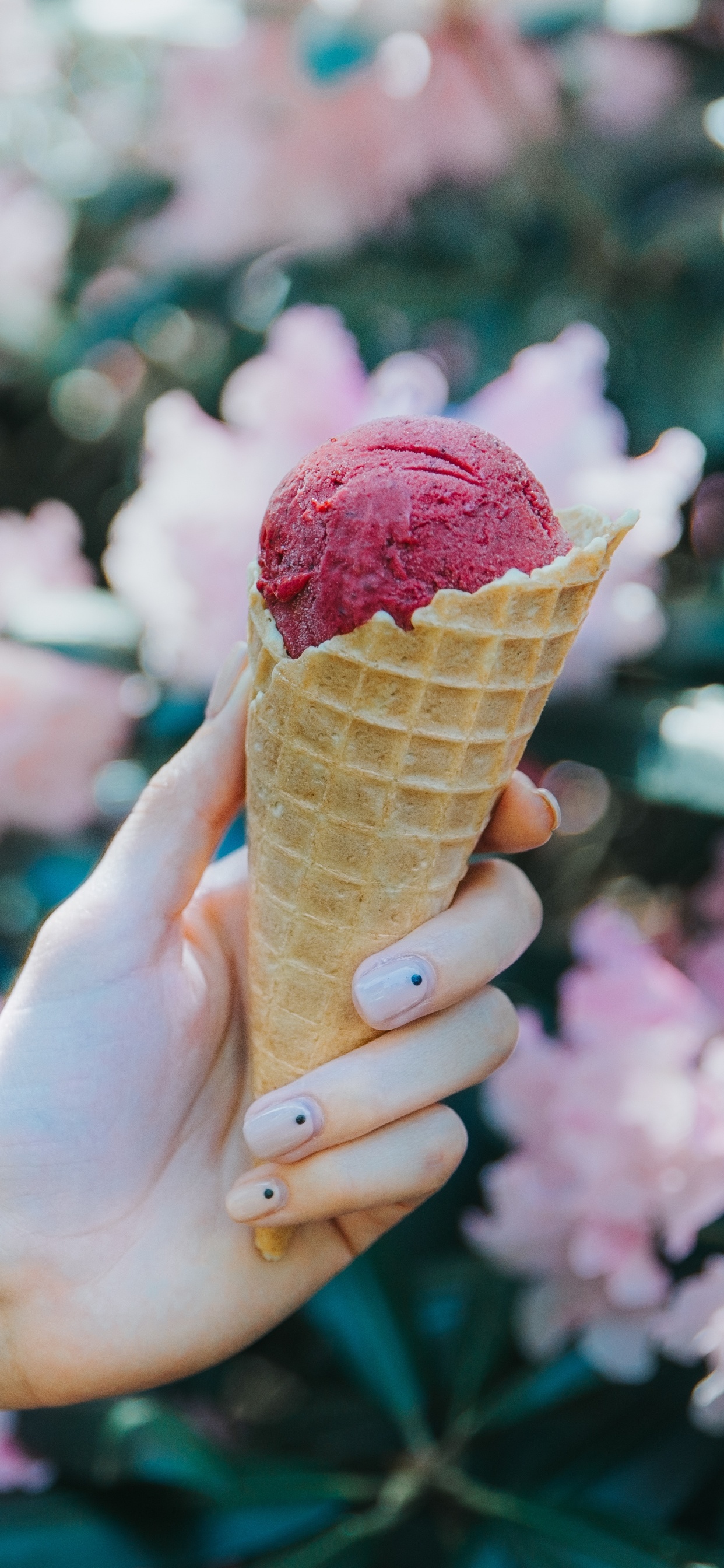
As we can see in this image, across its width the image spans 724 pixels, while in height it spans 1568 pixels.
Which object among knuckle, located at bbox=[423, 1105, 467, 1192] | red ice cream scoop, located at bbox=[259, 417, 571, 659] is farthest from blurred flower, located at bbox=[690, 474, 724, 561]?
knuckle, located at bbox=[423, 1105, 467, 1192]

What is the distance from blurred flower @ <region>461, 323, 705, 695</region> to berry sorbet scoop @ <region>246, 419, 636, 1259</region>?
0.18 m

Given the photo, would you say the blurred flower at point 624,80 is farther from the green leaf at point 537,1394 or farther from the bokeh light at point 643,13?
the green leaf at point 537,1394

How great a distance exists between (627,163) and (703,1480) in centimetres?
114

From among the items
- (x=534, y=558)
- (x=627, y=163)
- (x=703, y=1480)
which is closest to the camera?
(x=534, y=558)

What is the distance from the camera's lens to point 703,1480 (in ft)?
3.02

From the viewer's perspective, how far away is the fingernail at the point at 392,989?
2.03 ft

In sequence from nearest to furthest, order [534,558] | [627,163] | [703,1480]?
[534,558], [703,1480], [627,163]

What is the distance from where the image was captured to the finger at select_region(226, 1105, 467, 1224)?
640 mm

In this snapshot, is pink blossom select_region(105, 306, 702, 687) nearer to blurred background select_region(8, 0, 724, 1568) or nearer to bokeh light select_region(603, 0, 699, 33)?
blurred background select_region(8, 0, 724, 1568)

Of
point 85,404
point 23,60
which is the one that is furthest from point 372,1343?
point 23,60

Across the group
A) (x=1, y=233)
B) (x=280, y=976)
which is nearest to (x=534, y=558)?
(x=280, y=976)

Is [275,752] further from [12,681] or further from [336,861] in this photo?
[12,681]

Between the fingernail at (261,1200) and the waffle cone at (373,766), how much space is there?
2.4 inches

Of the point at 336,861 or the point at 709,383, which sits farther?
the point at 709,383
